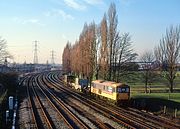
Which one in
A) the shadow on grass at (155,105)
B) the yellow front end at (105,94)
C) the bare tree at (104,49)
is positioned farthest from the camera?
the bare tree at (104,49)

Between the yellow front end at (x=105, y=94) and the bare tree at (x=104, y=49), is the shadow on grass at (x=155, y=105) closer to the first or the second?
the yellow front end at (x=105, y=94)

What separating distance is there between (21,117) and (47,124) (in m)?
5.01

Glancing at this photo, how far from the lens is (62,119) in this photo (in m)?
29.7

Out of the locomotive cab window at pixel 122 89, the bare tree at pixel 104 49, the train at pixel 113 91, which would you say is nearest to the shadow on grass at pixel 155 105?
the train at pixel 113 91

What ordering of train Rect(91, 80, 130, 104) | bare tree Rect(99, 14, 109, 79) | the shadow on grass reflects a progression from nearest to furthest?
the shadow on grass < train Rect(91, 80, 130, 104) < bare tree Rect(99, 14, 109, 79)

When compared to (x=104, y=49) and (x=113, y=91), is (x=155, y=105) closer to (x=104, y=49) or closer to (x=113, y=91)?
(x=113, y=91)

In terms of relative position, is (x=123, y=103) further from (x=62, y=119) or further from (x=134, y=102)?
(x=62, y=119)

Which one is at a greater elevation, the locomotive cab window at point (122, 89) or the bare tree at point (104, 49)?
the bare tree at point (104, 49)

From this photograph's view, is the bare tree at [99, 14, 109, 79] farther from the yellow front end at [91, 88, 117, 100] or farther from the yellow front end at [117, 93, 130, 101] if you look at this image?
the yellow front end at [117, 93, 130, 101]

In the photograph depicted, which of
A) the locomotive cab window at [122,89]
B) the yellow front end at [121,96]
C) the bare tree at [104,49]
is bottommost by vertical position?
the yellow front end at [121,96]

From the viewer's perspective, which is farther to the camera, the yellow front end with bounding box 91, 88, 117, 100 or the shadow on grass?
the yellow front end with bounding box 91, 88, 117, 100

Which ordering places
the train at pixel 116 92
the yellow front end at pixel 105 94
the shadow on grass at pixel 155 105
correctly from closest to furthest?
1. the shadow on grass at pixel 155 105
2. the train at pixel 116 92
3. the yellow front end at pixel 105 94

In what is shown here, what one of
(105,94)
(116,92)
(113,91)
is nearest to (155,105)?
(116,92)

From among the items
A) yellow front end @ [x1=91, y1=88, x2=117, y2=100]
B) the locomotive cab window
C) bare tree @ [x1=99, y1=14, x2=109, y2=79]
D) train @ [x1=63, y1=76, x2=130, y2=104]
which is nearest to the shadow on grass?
train @ [x1=63, y1=76, x2=130, y2=104]
